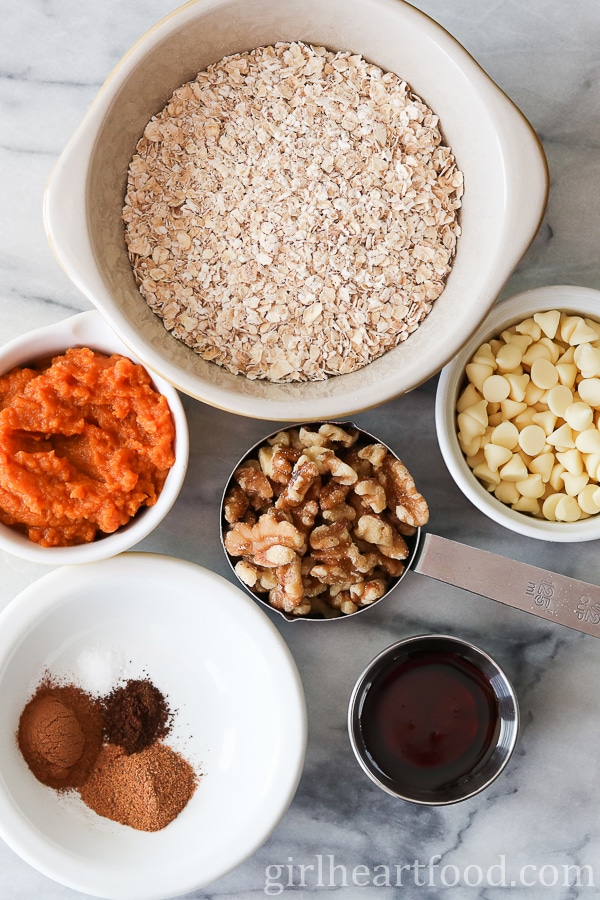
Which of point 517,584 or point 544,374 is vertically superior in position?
point 544,374

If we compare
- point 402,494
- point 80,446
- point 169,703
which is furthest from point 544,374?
point 169,703

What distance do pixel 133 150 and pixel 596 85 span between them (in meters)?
0.93

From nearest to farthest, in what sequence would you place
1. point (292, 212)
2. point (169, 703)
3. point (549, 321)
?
point (292, 212) → point (549, 321) → point (169, 703)

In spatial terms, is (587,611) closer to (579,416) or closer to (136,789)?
(579,416)

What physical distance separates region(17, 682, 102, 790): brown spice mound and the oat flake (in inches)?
28.6

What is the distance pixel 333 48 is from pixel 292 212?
0.33 metres

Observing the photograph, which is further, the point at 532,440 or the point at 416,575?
the point at 416,575

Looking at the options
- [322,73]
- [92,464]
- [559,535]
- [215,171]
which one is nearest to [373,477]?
[559,535]

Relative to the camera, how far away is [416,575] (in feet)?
5.04

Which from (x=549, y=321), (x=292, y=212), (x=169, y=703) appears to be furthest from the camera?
(x=169, y=703)

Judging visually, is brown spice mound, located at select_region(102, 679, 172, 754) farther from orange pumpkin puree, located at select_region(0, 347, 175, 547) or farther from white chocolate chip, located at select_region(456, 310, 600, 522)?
white chocolate chip, located at select_region(456, 310, 600, 522)

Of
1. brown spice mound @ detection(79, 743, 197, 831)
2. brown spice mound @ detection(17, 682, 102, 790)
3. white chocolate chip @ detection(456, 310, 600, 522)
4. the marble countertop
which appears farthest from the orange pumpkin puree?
white chocolate chip @ detection(456, 310, 600, 522)

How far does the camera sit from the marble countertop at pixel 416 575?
A: 4.83ft

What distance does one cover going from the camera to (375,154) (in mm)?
1291
